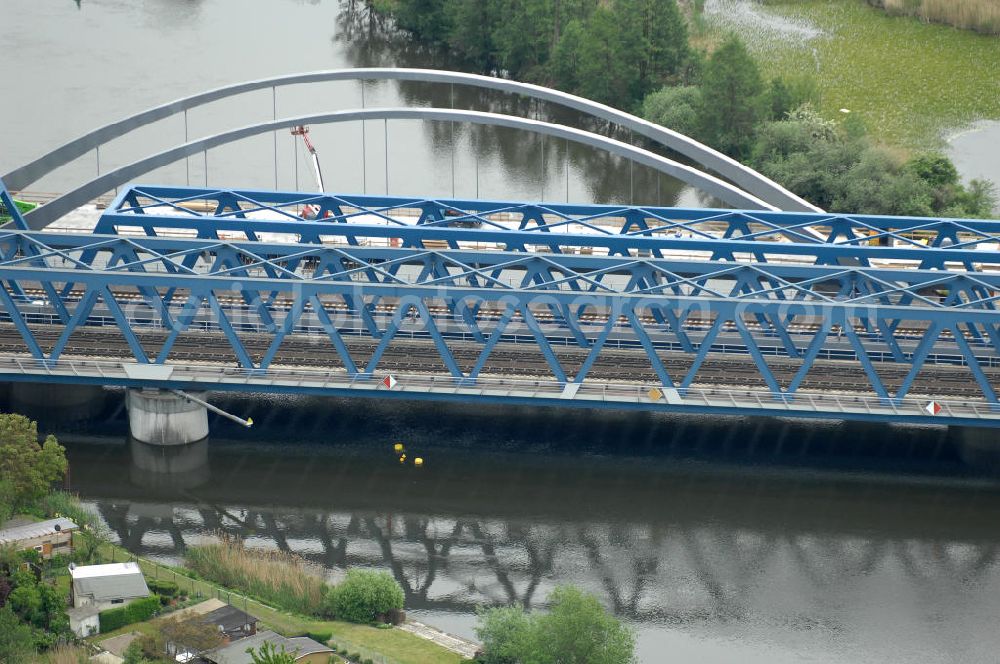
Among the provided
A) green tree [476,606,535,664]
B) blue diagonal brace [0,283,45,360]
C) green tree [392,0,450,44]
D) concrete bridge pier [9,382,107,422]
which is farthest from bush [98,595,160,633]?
green tree [392,0,450,44]

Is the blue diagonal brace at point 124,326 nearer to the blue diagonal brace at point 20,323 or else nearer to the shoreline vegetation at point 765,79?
the blue diagonal brace at point 20,323

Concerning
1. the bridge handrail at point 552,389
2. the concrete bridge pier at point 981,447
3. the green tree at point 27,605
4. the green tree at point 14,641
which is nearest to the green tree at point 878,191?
the concrete bridge pier at point 981,447

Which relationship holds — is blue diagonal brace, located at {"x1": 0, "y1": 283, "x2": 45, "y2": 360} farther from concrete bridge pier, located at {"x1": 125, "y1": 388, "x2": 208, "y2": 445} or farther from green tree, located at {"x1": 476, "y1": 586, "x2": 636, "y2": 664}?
green tree, located at {"x1": 476, "y1": 586, "x2": 636, "y2": 664}

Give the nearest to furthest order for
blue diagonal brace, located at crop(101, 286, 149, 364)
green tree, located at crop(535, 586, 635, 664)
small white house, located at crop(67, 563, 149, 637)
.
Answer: green tree, located at crop(535, 586, 635, 664) → small white house, located at crop(67, 563, 149, 637) → blue diagonal brace, located at crop(101, 286, 149, 364)

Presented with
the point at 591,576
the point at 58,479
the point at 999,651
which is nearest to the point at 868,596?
the point at 999,651

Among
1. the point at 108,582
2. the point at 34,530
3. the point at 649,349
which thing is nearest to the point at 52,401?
the point at 34,530

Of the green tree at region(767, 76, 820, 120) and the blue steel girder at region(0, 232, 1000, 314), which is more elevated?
the green tree at region(767, 76, 820, 120)
